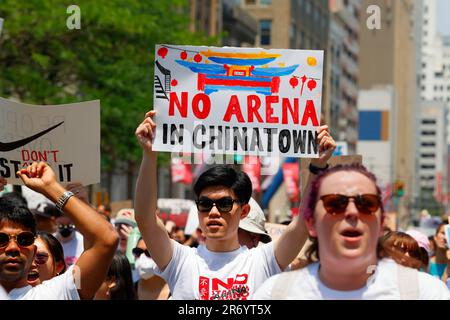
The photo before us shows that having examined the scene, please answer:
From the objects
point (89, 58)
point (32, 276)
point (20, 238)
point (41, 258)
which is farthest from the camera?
point (89, 58)

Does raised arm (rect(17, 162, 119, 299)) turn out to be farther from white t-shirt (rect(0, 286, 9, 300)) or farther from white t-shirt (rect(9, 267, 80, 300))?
white t-shirt (rect(0, 286, 9, 300))

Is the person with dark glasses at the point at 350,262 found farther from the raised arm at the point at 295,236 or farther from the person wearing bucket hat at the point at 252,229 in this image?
the person wearing bucket hat at the point at 252,229

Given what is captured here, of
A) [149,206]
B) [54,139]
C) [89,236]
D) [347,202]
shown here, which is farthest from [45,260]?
[347,202]

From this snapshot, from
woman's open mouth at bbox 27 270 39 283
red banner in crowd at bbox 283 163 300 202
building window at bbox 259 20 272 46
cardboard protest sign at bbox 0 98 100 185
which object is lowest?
red banner in crowd at bbox 283 163 300 202

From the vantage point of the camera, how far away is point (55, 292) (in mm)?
4336

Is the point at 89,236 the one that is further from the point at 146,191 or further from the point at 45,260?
the point at 45,260

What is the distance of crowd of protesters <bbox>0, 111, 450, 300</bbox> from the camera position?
381 centimetres

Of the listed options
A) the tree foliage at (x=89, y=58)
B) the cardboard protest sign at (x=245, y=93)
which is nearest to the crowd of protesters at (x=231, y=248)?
the cardboard protest sign at (x=245, y=93)

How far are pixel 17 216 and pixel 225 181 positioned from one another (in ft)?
3.79

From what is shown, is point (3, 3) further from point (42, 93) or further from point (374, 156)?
point (374, 156)

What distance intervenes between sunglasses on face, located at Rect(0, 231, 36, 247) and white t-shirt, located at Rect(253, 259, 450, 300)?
3.79 ft

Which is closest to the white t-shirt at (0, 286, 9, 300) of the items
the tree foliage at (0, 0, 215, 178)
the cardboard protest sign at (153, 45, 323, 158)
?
the cardboard protest sign at (153, 45, 323, 158)

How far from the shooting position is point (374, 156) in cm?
14338

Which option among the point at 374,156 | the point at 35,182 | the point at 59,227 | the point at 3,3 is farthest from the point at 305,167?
the point at 374,156
